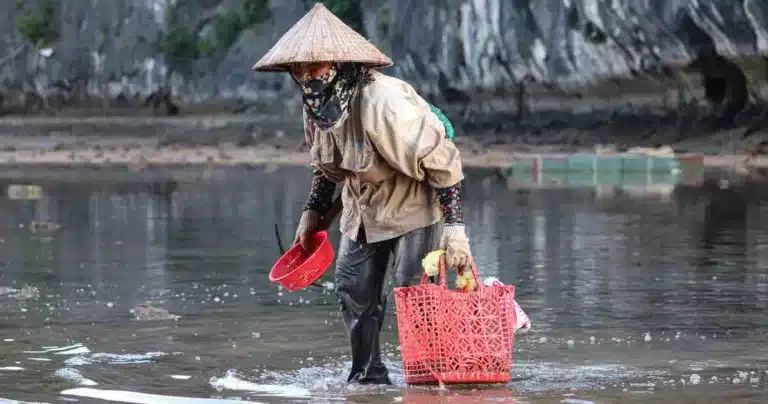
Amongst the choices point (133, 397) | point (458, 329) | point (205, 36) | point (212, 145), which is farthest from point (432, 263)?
point (205, 36)

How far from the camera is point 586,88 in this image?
150 ft

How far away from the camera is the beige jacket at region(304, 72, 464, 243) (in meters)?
6.90

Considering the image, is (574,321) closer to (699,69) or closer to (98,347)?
(98,347)

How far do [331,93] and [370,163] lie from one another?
35cm

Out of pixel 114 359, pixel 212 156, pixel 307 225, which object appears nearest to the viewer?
pixel 307 225

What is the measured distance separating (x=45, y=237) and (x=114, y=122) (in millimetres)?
46143

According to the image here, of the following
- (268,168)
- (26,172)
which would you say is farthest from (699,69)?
(26,172)

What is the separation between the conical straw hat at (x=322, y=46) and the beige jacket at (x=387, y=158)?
0.14 m

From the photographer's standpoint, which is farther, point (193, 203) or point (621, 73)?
point (621, 73)

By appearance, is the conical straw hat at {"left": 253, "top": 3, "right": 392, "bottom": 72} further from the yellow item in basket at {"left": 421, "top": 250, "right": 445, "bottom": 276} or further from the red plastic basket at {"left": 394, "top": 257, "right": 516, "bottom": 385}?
the red plastic basket at {"left": 394, "top": 257, "right": 516, "bottom": 385}

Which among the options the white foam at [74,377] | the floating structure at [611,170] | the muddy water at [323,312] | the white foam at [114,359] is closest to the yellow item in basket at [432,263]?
the muddy water at [323,312]

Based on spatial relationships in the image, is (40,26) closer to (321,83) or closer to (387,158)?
(321,83)

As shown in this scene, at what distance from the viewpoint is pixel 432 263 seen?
22.9ft

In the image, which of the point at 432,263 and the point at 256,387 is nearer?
the point at 432,263
